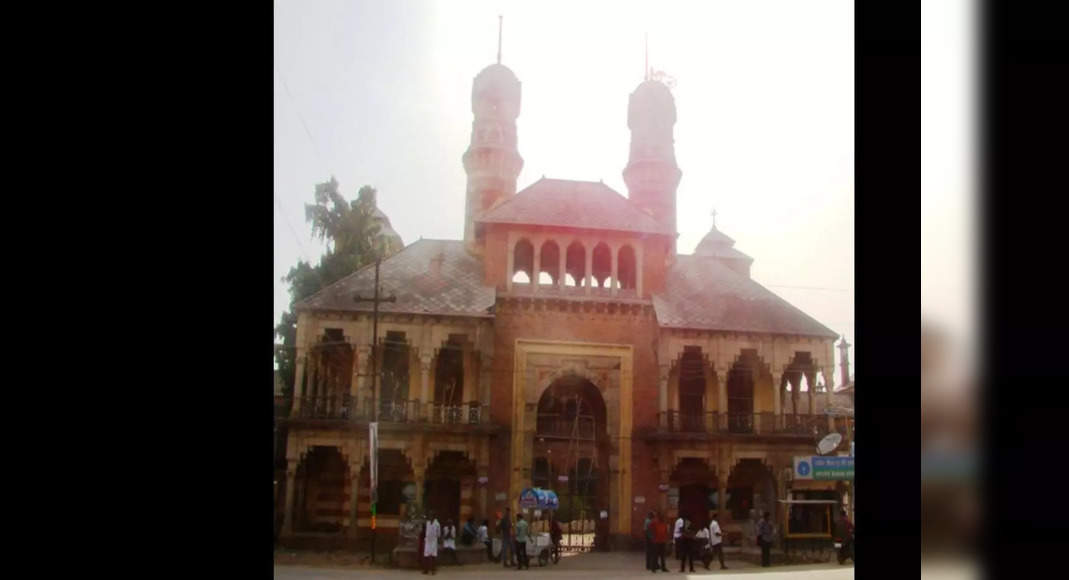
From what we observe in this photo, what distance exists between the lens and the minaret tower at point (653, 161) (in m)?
10.6

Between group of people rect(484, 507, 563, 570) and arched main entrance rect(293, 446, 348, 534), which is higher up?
arched main entrance rect(293, 446, 348, 534)

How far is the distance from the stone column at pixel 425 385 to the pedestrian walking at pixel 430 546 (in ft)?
4.59

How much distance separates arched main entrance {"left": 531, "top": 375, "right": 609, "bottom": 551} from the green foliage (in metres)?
2.91

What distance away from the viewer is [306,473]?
35.1ft

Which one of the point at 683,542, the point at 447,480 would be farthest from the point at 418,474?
the point at 683,542

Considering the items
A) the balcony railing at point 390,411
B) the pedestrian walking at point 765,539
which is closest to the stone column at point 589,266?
the balcony railing at point 390,411

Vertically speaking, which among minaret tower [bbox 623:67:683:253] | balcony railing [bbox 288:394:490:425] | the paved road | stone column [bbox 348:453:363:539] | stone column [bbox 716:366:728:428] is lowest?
the paved road

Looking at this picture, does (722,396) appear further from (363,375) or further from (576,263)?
(363,375)

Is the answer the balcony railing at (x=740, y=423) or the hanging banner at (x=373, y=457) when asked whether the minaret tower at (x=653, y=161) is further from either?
the hanging banner at (x=373, y=457)

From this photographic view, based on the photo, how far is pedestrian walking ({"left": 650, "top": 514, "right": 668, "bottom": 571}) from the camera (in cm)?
1034

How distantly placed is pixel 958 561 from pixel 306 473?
9.62 meters

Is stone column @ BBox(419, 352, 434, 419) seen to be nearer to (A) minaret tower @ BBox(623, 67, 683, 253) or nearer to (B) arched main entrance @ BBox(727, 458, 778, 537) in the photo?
(A) minaret tower @ BBox(623, 67, 683, 253)

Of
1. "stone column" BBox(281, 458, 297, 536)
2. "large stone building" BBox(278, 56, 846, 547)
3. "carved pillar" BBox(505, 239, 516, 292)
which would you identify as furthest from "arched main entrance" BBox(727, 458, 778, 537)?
"stone column" BBox(281, 458, 297, 536)
